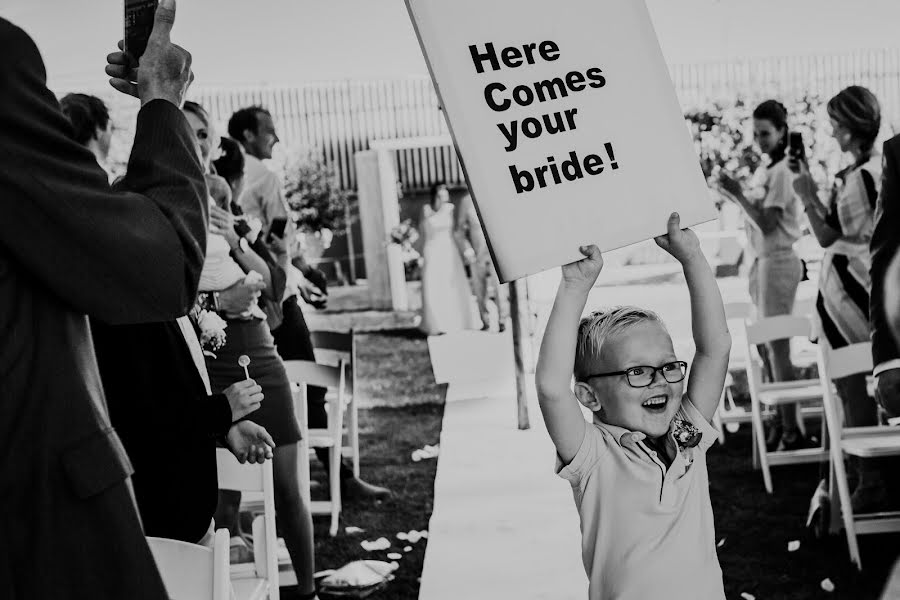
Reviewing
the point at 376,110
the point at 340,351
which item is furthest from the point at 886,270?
the point at 376,110

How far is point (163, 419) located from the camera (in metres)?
2.89

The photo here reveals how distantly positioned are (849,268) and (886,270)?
9.21 ft

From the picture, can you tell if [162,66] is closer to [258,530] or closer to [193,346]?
[193,346]

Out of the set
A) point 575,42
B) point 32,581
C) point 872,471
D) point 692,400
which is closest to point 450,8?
point 575,42

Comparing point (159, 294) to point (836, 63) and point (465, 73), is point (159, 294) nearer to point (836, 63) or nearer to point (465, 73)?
point (465, 73)

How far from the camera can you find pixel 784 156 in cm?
706

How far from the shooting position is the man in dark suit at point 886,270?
9.25ft

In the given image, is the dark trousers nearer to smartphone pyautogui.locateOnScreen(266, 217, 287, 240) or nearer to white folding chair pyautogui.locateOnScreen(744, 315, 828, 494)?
smartphone pyautogui.locateOnScreen(266, 217, 287, 240)

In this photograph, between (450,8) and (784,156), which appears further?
(784,156)

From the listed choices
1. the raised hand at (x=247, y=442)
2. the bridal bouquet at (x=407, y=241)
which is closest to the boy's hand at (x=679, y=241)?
the raised hand at (x=247, y=442)

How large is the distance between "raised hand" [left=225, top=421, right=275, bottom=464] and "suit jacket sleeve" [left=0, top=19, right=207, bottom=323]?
169 centimetres

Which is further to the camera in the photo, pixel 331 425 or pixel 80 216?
pixel 331 425

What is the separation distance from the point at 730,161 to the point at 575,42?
1150 cm

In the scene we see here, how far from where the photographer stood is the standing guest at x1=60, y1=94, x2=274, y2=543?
9.39ft
